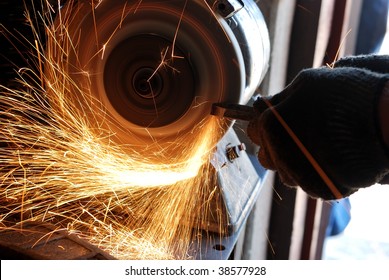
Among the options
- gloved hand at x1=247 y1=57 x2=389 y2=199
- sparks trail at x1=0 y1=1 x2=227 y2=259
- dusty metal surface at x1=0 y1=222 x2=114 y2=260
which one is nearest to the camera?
gloved hand at x1=247 y1=57 x2=389 y2=199

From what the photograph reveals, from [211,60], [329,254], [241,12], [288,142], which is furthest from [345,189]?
[329,254]

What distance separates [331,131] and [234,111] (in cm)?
27

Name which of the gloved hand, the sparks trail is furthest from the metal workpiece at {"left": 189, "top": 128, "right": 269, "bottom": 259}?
the gloved hand

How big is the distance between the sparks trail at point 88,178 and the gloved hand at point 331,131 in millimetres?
256

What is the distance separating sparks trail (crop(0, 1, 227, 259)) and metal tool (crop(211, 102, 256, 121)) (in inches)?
1.8

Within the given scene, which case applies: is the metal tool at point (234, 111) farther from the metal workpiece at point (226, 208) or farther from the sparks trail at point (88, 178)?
the metal workpiece at point (226, 208)

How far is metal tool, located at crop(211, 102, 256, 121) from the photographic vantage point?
38.4 inches

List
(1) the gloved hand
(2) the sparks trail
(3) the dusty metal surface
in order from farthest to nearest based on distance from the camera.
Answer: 1. (2) the sparks trail
2. (3) the dusty metal surface
3. (1) the gloved hand

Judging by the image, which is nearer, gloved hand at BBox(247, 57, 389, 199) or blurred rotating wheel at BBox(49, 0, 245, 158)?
gloved hand at BBox(247, 57, 389, 199)

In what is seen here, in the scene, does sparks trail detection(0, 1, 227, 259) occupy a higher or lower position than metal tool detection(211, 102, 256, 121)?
lower

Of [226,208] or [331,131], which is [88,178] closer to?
[226,208]

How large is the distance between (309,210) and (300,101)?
5.56 feet

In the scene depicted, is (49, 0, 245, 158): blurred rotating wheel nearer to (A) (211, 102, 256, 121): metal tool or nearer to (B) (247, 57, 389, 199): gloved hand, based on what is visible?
(A) (211, 102, 256, 121): metal tool

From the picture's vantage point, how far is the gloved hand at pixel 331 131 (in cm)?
77
